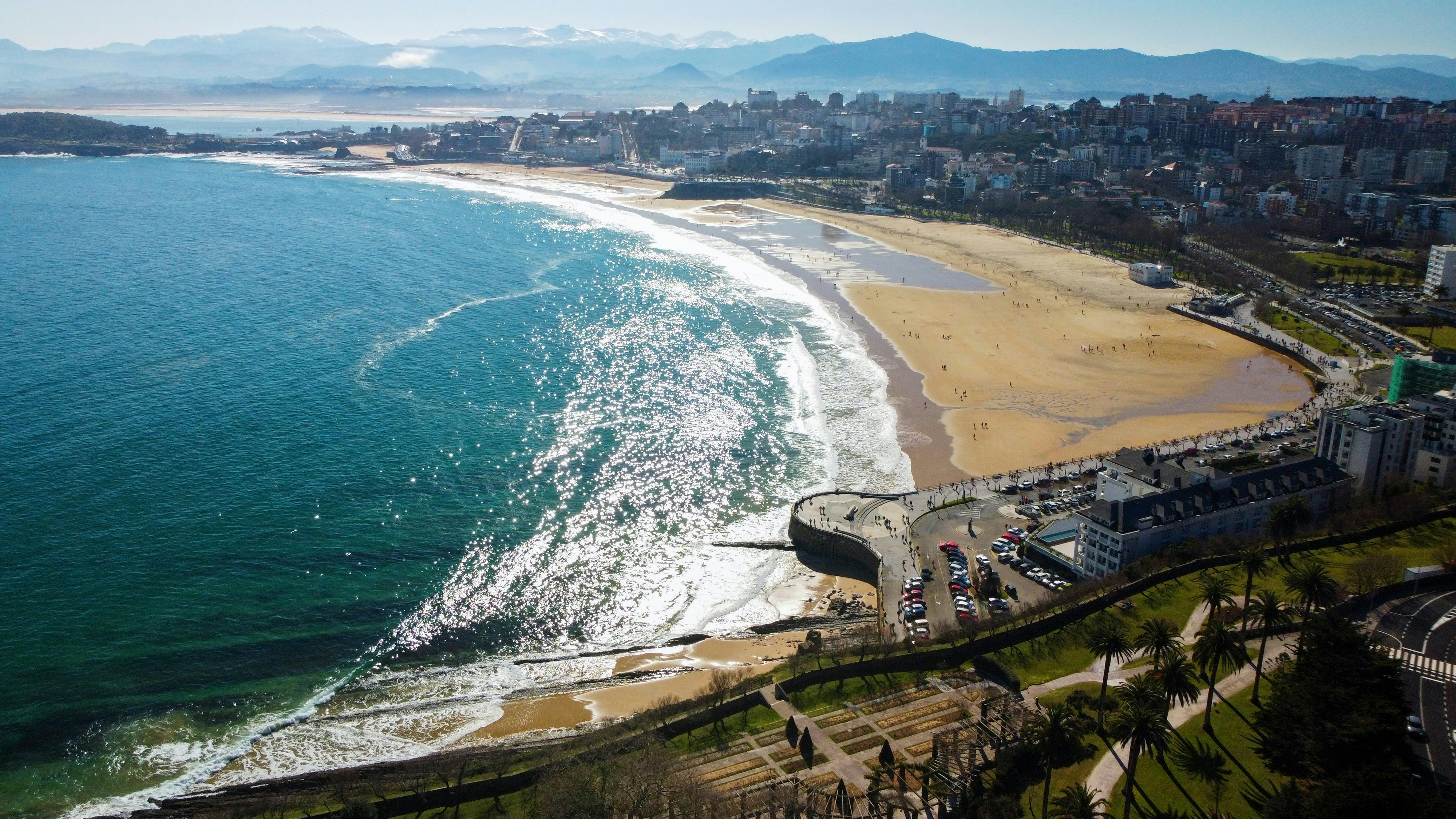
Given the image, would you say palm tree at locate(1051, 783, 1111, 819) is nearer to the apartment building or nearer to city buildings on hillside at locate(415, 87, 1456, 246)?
the apartment building

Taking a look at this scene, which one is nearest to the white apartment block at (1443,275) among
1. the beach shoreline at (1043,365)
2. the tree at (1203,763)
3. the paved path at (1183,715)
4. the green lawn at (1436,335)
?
the green lawn at (1436,335)

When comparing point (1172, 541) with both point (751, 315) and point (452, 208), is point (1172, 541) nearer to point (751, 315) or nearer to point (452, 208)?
point (751, 315)

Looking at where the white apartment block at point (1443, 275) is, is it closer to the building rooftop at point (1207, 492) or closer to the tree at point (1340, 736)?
the building rooftop at point (1207, 492)

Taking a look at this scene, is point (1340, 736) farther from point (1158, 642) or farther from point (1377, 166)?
point (1377, 166)

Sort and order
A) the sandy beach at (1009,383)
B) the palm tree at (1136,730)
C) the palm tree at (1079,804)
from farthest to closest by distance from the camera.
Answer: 1. the sandy beach at (1009,383)
2. the palm tree at (1136,730)
3. the palm tree at (1079,804)

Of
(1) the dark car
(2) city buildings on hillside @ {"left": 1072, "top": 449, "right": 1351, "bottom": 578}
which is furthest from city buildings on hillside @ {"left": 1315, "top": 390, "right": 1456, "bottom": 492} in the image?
(1) the dark car
